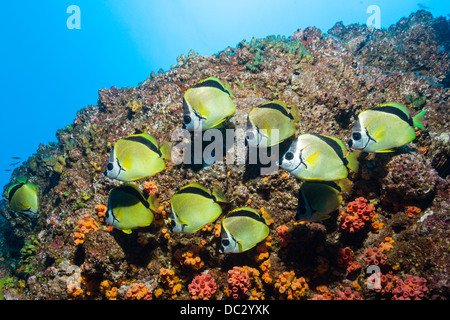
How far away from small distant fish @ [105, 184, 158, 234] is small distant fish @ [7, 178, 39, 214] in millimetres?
2776

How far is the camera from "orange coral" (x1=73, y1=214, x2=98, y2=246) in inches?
169

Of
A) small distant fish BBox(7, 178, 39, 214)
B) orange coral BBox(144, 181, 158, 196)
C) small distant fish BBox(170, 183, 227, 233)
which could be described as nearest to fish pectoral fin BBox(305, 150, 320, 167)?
small distant fish BBox(170, 183, 227, 233)

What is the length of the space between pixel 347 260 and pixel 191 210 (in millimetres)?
2836

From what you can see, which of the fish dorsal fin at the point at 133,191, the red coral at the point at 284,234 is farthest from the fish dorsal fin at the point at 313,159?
the fish dorsal fin at the point at 133,191

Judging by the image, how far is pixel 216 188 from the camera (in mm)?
2998

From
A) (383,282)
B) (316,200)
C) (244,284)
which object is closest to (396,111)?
(316,200)

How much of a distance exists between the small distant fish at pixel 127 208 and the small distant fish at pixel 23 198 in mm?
2776

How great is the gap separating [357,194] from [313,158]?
2209 millimetres

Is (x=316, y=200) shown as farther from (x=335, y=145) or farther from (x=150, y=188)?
(x=150, y=188)

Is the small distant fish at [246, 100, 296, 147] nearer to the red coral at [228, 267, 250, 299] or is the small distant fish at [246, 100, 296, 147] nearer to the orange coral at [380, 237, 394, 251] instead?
the red coral at [228, 267, 250, 299]

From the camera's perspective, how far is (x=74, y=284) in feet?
13.7

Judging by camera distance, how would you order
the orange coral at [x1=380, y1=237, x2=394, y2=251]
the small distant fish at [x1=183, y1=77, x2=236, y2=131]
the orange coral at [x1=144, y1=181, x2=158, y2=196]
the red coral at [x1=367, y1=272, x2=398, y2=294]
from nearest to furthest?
the small distant fish at [x1=183, y1=77, x2=236, y2=131], the red coral at [x1=367, y1=272, x2=398, y2=294], the orange coral at [x1=380, y1=237, x2=394, y2=251], the orange coral at [x1=144, y1=181, x2=158, y2=196]

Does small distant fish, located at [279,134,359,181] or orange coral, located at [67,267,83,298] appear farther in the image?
orange coral, located at [67,267,83,298]

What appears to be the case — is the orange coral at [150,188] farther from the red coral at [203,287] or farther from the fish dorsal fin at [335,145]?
the fish dorsal fin at [335,145]
